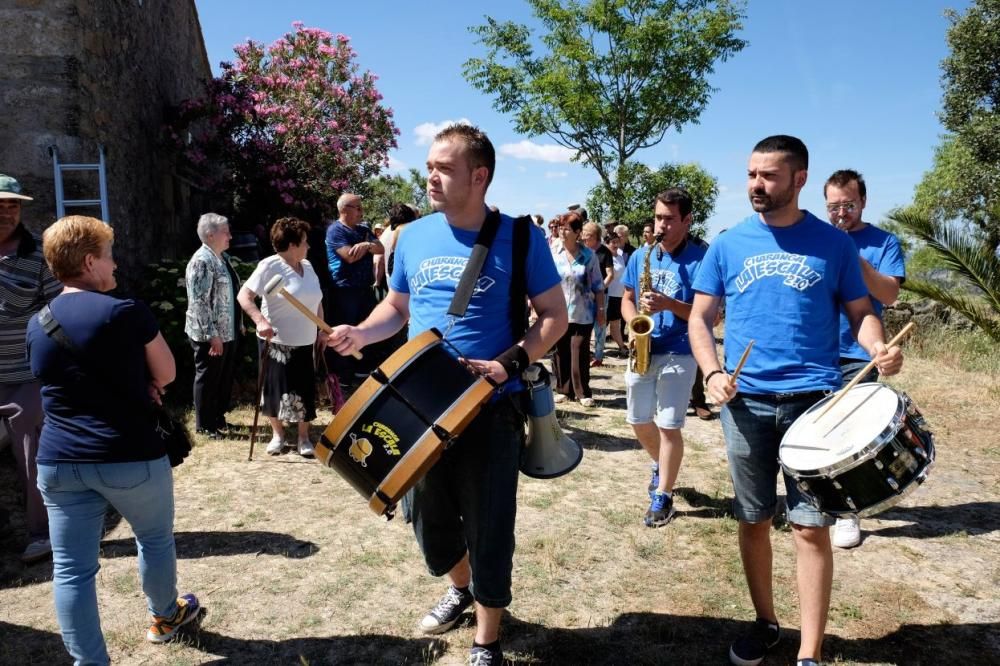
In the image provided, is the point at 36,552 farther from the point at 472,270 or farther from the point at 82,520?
the point at 472,270

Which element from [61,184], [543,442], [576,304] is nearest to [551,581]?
[543,442]

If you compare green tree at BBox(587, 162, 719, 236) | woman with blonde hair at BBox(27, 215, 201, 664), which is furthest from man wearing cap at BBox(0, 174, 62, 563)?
green tree at BBox(587, 162, 719, 236)

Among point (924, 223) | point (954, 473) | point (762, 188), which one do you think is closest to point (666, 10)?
point (924, 223)

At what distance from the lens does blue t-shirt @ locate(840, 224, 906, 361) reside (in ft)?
14.0

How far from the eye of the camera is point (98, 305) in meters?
2.69

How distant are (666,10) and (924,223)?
17558mm

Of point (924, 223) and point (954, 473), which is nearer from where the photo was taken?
point (954, 473)

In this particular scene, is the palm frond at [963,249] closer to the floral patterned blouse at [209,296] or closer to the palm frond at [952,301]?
the palm frond at [952,301]

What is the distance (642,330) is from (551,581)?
63.0 inches

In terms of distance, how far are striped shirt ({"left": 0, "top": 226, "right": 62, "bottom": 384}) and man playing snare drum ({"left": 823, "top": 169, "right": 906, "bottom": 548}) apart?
4.75 metres

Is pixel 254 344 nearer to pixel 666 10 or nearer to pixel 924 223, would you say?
pixel 924 223

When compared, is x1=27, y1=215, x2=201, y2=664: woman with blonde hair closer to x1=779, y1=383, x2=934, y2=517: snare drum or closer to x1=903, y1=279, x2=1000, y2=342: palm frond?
x1=779, y1=383, x2=934, y2=517: snare drum

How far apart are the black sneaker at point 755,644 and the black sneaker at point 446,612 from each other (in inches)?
49.7

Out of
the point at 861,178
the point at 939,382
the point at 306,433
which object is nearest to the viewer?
the point at 861,178
